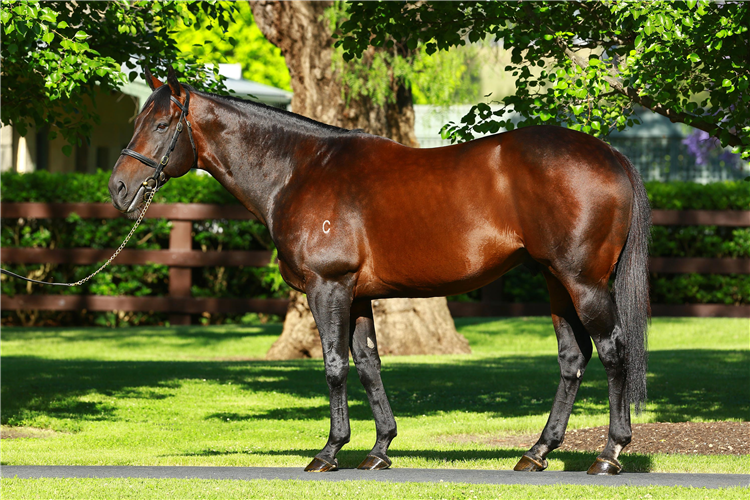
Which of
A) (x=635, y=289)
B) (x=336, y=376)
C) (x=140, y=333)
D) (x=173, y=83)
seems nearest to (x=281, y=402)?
(x=336, y=376)

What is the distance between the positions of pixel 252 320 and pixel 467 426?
1080 centimetres

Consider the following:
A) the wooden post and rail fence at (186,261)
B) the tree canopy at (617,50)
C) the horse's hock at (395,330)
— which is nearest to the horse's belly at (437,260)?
the tree canopy at (617,50)

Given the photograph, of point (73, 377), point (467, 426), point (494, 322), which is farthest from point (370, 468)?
point (494, 322)

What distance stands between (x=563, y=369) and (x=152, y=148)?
291 cm

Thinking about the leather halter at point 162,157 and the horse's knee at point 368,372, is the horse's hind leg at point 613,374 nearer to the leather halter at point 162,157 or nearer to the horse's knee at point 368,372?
the horse's knee at point 368,372

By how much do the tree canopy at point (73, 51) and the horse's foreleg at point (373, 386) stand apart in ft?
9.35

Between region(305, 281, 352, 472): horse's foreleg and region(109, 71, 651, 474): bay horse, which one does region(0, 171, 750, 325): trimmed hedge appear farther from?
region(305, 281, 352, 472): horse's foreleg

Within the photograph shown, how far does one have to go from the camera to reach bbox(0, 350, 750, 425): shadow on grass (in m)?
10.1

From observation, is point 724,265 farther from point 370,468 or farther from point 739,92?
point 370,468

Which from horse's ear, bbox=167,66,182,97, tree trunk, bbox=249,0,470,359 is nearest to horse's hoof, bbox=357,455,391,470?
horse's ear, bbox=167,66,182,97

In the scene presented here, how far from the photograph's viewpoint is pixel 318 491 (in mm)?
5410

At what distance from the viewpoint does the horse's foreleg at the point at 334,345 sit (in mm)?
5973

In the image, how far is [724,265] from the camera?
696 inches

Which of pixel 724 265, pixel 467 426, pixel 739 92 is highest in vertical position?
pixel 739 92
